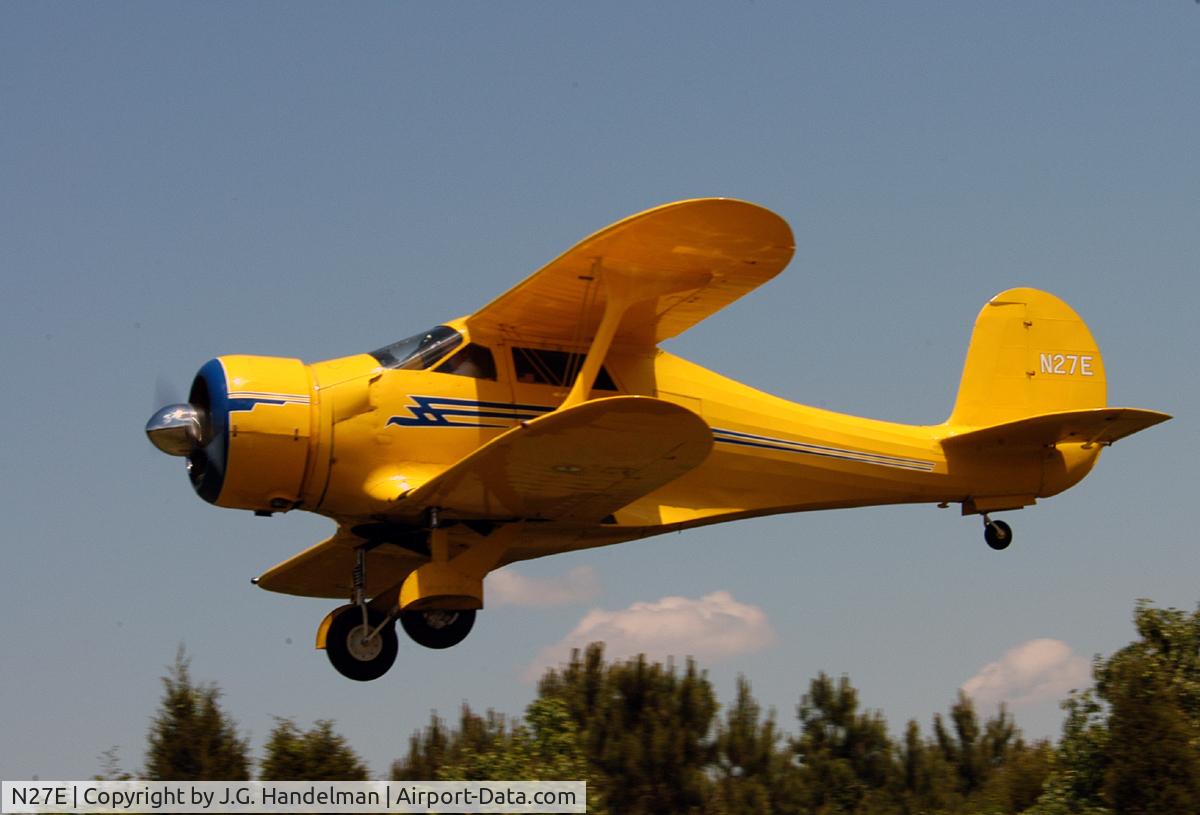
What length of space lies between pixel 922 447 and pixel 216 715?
7.08 meters

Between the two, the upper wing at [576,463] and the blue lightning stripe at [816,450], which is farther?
the blue lightning stripe at [816,450]

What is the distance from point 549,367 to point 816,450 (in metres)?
2.83

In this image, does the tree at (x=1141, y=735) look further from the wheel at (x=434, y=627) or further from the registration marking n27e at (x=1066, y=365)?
the wheel at (x=434, y=627)

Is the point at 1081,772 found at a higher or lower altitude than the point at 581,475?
lower

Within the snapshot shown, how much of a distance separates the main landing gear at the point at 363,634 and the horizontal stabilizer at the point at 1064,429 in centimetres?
540

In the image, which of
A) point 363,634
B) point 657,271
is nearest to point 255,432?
point 363,634

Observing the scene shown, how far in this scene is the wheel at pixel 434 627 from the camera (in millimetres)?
13656

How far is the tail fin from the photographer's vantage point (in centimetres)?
1616

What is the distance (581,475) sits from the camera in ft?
39.3

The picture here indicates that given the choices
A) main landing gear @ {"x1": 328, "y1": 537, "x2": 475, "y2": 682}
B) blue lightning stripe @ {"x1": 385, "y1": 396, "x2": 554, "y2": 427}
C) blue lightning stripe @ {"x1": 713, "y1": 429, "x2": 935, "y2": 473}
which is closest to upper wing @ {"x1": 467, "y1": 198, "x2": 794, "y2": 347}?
blue lightning stripe @ {"x1": 385, "y1": 396, "x2": 554, "y2": 427}

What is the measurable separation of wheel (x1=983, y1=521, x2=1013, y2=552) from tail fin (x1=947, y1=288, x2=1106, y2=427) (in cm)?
107

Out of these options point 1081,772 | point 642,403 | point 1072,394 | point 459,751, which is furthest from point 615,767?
point 642,403

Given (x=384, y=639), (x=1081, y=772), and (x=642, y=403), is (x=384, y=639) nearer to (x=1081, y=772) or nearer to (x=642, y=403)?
(x=642, y=403)

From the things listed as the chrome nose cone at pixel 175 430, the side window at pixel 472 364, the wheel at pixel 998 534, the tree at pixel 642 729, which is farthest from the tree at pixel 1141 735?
the chrome nose cone at pixel 175 430
